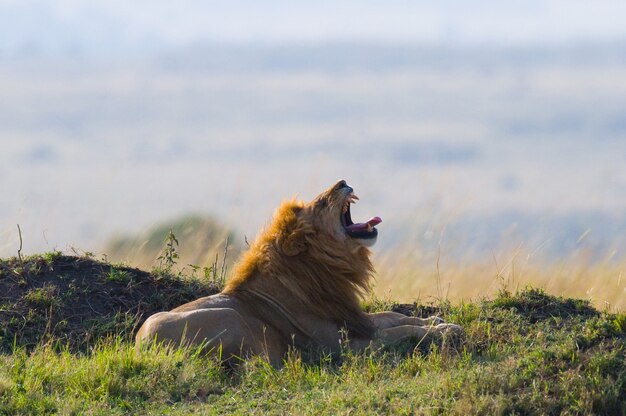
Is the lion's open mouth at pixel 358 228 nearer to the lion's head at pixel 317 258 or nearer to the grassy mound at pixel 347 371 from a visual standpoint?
the lion's head at pixel 317 258

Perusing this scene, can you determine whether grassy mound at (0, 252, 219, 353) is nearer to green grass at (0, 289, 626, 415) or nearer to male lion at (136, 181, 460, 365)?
green grass at (0, 289, 626, 415)

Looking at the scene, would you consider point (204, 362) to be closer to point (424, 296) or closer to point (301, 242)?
point (301, 242)

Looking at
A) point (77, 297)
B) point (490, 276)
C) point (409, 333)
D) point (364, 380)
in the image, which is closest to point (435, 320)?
point (409, 333)

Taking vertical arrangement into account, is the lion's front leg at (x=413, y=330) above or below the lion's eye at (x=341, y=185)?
below

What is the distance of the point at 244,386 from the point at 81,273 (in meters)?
2.85

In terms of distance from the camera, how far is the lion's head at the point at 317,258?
27.1ft

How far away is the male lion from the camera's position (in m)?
8.16

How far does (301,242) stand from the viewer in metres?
8.26

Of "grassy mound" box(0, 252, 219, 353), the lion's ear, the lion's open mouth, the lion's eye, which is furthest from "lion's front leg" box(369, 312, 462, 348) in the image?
"grassy mound" box(0, 252, 219, 353)

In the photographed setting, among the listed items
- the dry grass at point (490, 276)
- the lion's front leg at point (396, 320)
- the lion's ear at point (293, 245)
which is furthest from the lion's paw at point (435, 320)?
the dry grass at point (490, 276)

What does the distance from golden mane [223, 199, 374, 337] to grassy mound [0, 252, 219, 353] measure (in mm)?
1003

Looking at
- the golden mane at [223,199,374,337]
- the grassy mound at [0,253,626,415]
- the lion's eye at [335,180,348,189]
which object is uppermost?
the lion's eye at [335,180,348,189]

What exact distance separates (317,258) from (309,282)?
165mm

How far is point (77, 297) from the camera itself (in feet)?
29.8
